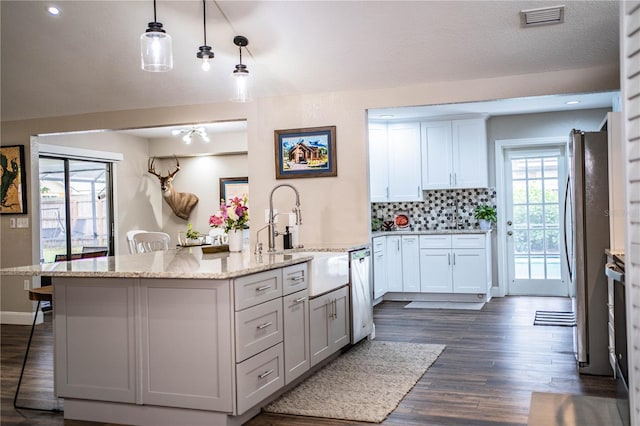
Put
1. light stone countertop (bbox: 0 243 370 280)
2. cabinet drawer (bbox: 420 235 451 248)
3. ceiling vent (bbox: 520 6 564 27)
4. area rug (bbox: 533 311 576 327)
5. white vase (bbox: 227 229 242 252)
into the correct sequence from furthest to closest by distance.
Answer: cabinet drawer (bbox: 420 235 451 248) → area rug (bbox: 533 311 576 327) → white vase (bbox: 227 229 242 252) → ceiling vent (bbox: 520 6 564 27) → light stone countertop (bbox: 0 243 370 280)

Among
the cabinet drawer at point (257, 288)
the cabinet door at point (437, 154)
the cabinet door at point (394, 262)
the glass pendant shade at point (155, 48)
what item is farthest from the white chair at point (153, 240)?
the glass pendant shade at point (155, 48)

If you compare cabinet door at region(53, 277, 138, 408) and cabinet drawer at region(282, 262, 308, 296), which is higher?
cabinet drawer at region(282, 262, 308, 296)

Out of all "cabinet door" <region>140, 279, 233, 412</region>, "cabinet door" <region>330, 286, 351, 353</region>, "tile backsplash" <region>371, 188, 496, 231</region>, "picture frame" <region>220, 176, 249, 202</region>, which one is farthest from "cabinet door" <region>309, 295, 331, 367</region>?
"picture frame" <region>220, 176, 249, 202</region>

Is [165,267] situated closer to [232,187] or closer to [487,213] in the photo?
[487,213]

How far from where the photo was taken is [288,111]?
208 inches

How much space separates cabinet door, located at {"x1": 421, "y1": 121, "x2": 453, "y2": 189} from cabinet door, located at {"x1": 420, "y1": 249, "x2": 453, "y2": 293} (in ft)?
2.79

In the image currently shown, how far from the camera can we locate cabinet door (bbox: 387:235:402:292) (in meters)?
7.05

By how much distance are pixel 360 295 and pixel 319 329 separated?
0.92 m

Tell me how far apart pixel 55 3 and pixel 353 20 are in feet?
6.96

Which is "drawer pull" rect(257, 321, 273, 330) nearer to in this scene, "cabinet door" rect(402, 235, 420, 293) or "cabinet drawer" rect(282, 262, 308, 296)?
"cabinet drawer" rect(282, 262, 308, 296)

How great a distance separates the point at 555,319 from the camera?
18.6ft

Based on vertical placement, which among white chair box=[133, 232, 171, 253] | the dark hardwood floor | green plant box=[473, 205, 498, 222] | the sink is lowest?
the dark hardwood floor

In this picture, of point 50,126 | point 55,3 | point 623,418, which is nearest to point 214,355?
point 623,418

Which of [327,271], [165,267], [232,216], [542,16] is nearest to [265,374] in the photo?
[165,267]
